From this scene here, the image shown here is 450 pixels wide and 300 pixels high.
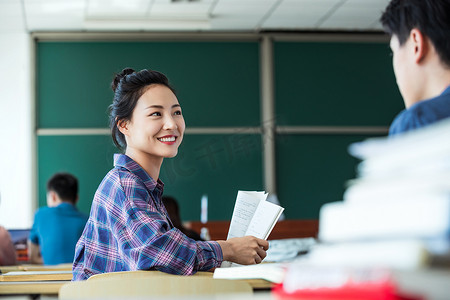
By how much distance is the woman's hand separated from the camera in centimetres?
222

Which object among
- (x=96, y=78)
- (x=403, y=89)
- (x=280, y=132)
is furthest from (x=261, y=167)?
(x=403, y=89)

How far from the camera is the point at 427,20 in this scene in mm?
1548

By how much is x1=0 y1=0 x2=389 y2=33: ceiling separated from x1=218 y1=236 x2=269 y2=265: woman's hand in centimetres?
456

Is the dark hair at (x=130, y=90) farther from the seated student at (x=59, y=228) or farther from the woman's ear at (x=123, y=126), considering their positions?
the seated student at (x=59, y=228)

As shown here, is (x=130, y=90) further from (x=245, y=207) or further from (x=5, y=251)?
(x=5, y=251)

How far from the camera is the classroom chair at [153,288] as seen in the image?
1422 mm

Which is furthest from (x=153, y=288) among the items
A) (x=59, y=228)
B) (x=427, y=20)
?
(x=59, y=228)

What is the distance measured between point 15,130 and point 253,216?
5286 millimetres

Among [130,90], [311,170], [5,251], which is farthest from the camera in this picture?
[311,170]

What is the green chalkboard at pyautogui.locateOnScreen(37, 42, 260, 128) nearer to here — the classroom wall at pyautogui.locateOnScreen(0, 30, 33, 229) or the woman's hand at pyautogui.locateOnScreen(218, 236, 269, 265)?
the classroom wall at pyautogui.locateOnScreen(0, 30, 33, 229)

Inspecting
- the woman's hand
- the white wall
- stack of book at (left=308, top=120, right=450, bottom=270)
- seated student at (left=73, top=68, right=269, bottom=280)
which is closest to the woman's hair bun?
seated student at (left=73, top=68, right=269, bottom=280)

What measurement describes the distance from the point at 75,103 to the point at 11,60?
782 millimetres

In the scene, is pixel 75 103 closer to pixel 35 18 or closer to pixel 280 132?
pixel 35 18

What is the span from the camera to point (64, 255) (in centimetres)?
511
